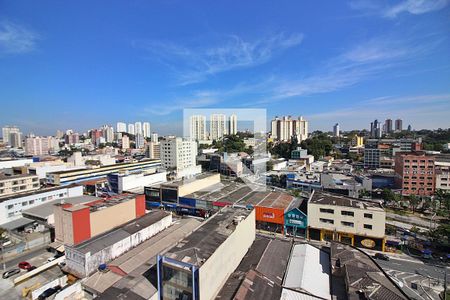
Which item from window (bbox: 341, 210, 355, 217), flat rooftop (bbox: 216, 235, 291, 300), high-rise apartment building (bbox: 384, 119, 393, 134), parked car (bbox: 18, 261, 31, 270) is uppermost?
high-rise apartment building (bbox: 384, 119, 393, 134)

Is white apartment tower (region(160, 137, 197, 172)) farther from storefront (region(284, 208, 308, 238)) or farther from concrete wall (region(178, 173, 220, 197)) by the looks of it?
storefront (region(284, 208, 308, 238))

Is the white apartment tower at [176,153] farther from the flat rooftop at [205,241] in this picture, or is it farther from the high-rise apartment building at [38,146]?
the high-rise apartment building at [38,146]

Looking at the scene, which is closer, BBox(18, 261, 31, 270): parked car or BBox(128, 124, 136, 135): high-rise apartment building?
BBox(18, 261, 31, 270): parked car

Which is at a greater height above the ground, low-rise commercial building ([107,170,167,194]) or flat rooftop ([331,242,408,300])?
low-rise commercial building ([107,170,167,194])

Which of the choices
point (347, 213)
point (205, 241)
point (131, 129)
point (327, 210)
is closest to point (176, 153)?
point (327, 210)

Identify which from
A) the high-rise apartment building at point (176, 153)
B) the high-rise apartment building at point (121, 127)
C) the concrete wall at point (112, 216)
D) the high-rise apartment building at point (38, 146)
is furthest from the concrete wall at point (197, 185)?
the high-rise apartment building at point (121, 127)

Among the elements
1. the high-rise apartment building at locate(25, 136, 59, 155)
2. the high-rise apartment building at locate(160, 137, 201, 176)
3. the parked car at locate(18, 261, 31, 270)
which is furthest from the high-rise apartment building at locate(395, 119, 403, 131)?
the high-rise apartment building at locate(25, 136, 59, 155)

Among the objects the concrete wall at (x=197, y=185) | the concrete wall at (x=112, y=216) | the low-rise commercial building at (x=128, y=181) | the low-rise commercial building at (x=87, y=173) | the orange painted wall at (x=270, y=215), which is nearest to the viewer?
the concrete wall at (x=112, y=216)

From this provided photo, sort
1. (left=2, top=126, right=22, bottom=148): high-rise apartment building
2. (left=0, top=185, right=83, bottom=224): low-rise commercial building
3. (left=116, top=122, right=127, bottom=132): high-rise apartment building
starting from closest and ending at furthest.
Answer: (left=0, top=185, right=83, bottom=224): low-rise commercial building < (left=2, top=126, right=22, bottom=148): high-rise apartment building < (left=116, top=122, right=127, bottom=132): high-rise apartment building
